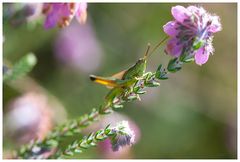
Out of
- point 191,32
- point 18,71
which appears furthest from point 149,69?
point 191,32

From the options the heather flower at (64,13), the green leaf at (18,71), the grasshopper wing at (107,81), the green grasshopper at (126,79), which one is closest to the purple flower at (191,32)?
the green grasshopper at (126,79)

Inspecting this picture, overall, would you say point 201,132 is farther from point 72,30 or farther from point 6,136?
point 6,136

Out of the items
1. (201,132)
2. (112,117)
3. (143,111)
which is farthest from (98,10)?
(112,117)

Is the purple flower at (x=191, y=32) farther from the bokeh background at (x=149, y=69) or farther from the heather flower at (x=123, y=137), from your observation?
the bokeh background at (x=149, y=69)

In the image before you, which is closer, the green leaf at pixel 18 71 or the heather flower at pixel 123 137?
the heather flower at pixel 123 137

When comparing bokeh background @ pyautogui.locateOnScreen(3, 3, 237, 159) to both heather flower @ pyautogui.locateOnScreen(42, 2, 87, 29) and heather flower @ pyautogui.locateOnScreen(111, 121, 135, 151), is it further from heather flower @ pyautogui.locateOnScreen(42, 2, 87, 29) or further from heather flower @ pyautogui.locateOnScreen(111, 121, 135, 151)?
heather flower @ pyautogui.locateOnScreen(111, 121, 135, 151)

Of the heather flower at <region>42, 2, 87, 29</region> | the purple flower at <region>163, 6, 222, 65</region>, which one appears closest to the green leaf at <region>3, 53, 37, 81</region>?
the heather flower at <region>42, 2, 87, 29</region>
